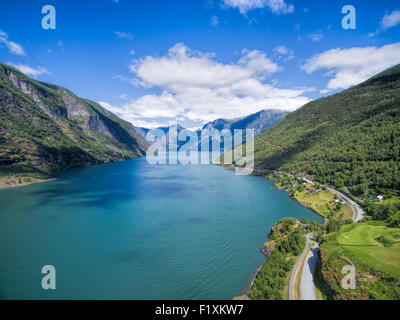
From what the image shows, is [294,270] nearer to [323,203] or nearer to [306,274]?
[306,274]

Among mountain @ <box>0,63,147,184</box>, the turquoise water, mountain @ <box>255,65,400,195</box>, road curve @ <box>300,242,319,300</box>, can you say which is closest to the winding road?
road curve @ <box>300,242,319,300</box>

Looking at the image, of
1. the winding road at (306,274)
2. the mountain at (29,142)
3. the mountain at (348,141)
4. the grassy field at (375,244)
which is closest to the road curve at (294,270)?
the winding road at (306,274)

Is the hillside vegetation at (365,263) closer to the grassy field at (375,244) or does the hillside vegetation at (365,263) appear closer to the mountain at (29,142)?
the grassy field at (375,244)

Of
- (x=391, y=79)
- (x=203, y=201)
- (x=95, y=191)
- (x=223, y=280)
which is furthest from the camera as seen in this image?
(x=391, y=79)
